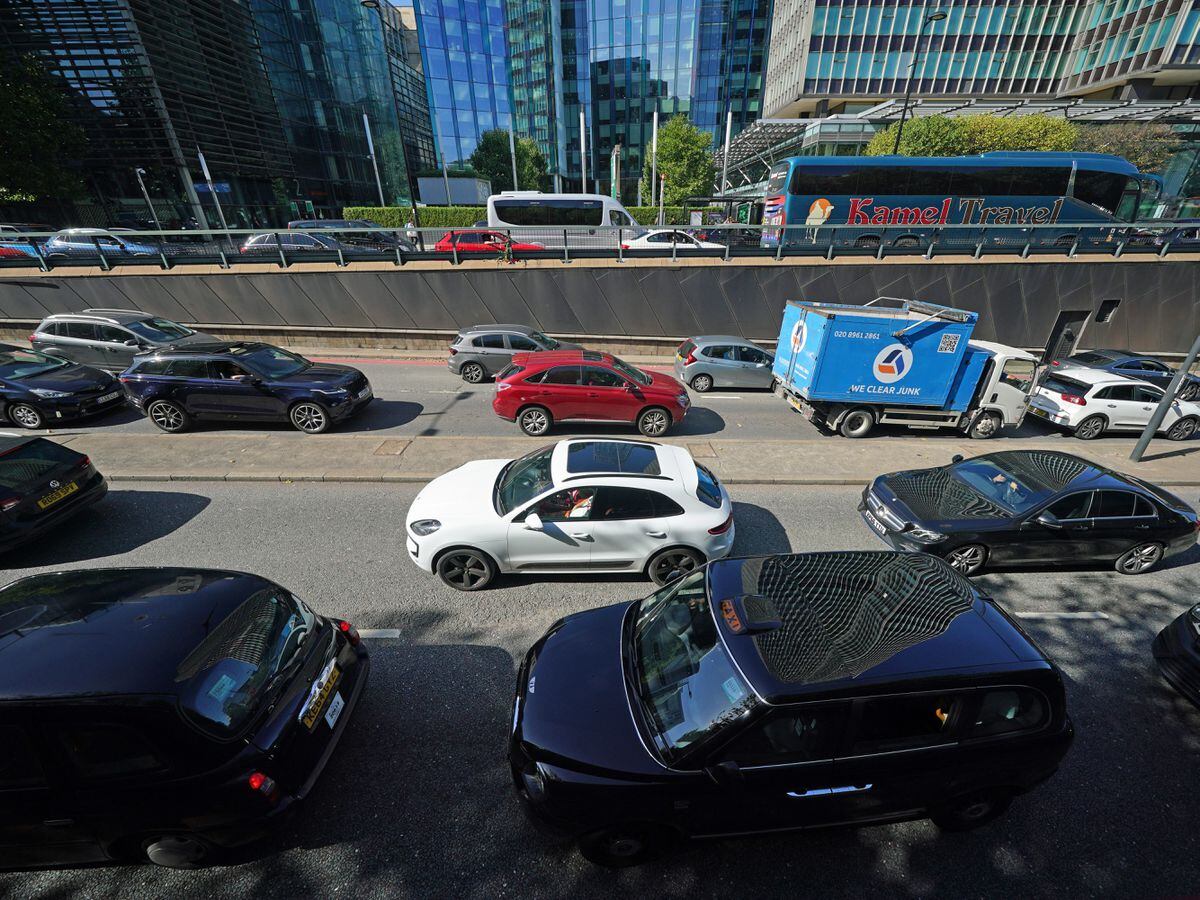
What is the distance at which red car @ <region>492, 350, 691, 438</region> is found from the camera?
10.2 metres

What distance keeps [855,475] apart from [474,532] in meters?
7.03

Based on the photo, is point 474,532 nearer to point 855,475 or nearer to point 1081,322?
point 855,475

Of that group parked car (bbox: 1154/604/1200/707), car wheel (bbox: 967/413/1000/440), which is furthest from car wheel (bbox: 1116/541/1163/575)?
car wheel (bbox: 967/413/1000/440)

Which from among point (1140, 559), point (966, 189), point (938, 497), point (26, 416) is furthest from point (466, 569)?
point (966, 189)

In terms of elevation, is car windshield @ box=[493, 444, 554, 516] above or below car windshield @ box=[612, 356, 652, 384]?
above

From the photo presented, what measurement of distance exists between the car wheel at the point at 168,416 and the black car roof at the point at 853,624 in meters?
11.0

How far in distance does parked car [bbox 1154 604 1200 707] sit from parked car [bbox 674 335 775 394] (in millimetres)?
9896

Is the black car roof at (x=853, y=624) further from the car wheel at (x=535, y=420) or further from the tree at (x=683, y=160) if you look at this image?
the tree at (x=683, y=160)

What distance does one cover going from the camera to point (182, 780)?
9.40ft

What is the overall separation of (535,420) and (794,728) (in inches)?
324

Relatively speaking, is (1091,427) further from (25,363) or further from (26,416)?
(25,363)

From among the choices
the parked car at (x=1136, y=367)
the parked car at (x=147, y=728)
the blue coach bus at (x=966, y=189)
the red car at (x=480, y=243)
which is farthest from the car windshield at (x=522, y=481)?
the blue coach bus at (x=966, y=189)

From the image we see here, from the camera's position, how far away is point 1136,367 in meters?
12.4

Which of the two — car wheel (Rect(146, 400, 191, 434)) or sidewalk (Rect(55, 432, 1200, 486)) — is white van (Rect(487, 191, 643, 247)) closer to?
car wheel (Rect(146, 400, 191, 434))
